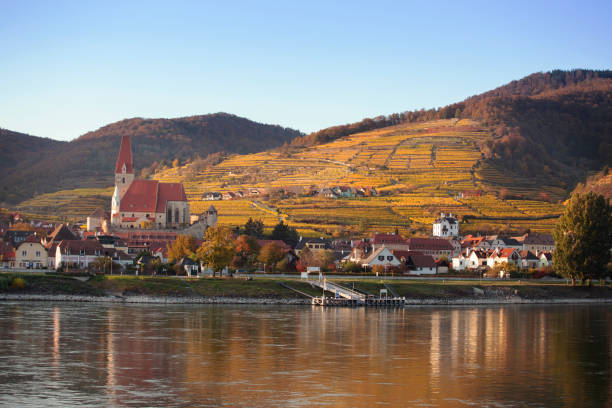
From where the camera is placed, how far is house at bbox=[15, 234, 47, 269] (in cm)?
7150

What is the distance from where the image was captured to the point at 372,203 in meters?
123

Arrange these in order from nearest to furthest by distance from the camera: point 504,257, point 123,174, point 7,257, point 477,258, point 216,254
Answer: point 216,254 → point 7,257 → point 504,257 → point 477,258 → point 123,174

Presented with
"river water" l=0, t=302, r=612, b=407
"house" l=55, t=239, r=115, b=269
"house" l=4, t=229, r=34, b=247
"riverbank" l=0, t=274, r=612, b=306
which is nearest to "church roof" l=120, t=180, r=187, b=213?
"house" l=4, t=229, r=34, b=247

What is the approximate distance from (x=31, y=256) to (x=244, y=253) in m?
21.4

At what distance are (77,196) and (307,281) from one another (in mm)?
104373

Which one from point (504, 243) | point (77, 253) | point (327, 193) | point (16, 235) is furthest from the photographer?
point (327, 193)

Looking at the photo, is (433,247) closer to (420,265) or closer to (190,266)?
(420,265)

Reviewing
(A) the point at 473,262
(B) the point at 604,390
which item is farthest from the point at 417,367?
(A) the point at 473,262

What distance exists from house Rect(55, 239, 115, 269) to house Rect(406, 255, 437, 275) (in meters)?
31.6

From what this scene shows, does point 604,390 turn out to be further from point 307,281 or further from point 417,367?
point 307,281

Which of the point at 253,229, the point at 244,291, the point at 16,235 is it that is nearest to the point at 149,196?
the point at 253,229

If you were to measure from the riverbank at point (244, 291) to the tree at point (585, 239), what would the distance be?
7.69 feet

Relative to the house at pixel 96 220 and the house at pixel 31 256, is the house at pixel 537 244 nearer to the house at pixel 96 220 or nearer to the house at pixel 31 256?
the house at pixel 96 220

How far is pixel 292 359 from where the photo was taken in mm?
30672
